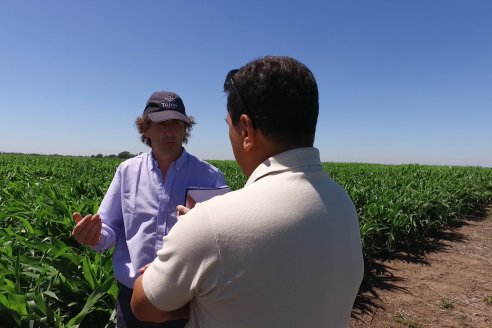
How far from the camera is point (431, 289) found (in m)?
4.80

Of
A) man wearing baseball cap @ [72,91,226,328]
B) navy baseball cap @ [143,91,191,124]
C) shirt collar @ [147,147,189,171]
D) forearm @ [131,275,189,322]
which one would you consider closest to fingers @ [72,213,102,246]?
man wearing baseball cap @ [72,91,226,328]

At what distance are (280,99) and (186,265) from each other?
47 centimetres

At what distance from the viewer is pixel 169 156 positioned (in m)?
2.14

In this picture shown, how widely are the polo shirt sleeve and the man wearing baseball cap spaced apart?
0.99 m

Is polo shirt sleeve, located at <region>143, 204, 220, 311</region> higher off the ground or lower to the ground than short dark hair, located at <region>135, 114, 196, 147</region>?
lower

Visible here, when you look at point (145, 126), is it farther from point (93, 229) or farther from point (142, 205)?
point (93, 229)

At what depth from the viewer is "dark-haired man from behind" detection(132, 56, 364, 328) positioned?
85 cm

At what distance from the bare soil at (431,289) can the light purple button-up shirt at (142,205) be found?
2.60 metres

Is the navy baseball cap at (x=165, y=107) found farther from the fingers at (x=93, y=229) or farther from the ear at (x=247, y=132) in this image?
the ear at (x=247, y=132)

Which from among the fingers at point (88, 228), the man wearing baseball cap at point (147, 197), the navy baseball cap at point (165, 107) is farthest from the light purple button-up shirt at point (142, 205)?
the navy baseball cap at point (165, 107)

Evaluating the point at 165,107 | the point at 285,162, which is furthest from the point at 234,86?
the point at 165,107

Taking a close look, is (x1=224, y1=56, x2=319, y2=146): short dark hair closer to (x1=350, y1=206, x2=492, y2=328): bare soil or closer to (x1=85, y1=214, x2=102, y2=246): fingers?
(x1=85, y1=214, x2=102, y2=246): fingers

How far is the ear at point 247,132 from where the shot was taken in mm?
997

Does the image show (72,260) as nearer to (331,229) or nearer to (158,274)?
(158,274)
